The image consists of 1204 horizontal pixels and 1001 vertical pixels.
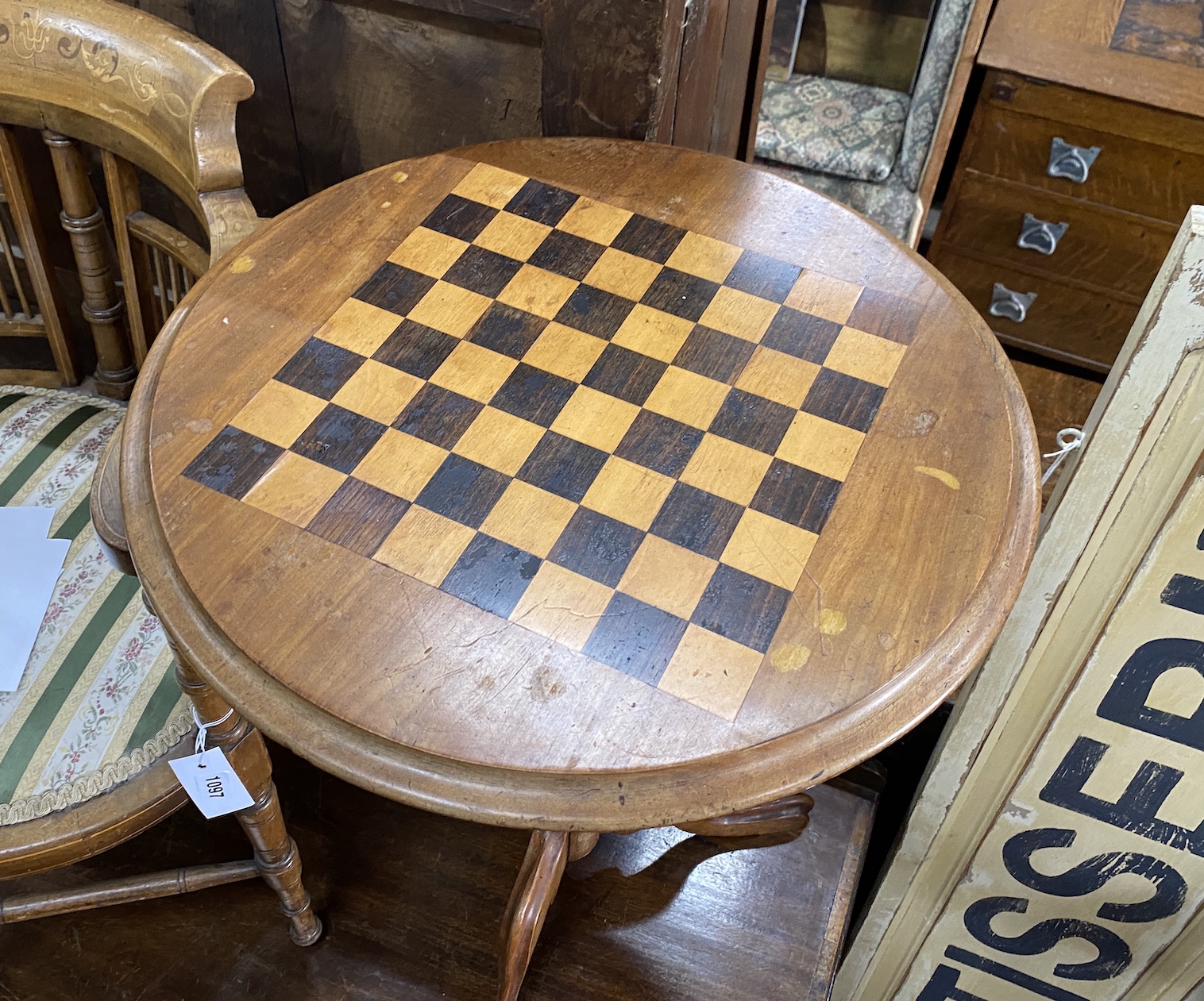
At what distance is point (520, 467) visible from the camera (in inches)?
41.3

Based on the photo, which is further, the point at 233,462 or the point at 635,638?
the point at 233,462

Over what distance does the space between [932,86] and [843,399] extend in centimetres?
189

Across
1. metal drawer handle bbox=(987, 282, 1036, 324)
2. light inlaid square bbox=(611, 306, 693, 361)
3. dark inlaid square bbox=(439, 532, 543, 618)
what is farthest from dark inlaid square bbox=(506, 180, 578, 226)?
metal drawer handle bbox=(987, 282, 1036, 324)

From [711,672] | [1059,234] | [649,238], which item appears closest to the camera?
[711,672]

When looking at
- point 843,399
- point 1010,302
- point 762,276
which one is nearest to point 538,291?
point 762,276

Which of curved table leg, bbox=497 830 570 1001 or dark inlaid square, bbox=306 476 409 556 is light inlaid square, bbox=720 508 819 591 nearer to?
dark inlaid square, bbox=306 476 409 556

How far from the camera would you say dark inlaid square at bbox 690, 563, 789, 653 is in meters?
0.92

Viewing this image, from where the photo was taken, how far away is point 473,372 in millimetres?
1142

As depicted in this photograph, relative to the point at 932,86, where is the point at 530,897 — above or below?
below

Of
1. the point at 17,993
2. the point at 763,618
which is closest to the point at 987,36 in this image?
the point at 763,618

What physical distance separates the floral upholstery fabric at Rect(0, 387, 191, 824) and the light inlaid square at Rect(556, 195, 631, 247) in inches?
27.9

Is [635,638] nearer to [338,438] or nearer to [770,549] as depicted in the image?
[770,549]

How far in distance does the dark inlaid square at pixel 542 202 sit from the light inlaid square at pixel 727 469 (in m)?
0.43

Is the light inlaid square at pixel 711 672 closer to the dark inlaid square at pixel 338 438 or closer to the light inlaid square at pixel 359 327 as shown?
the dark inlaid square at pixel 338 438
